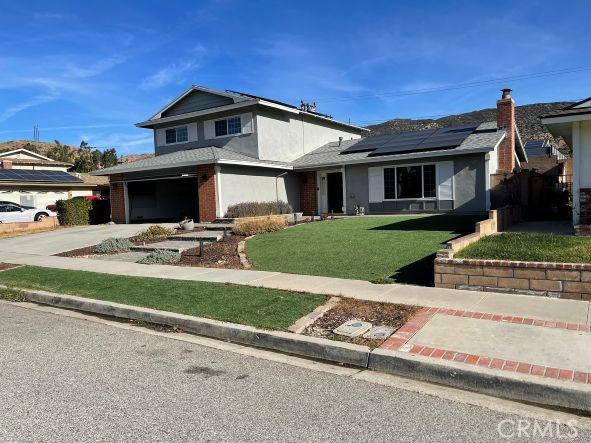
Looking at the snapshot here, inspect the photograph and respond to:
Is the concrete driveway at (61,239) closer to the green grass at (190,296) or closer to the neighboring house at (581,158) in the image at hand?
the green grass at (190,296)

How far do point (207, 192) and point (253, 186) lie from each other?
270 cm

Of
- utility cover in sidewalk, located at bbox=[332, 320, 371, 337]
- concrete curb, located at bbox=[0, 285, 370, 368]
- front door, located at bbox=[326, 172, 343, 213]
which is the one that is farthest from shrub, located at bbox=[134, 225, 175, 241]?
utility cover in sidewalk, located at bbox=[332, 320, 371, 337]

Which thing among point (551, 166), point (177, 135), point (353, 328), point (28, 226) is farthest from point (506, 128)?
point (28, 226)

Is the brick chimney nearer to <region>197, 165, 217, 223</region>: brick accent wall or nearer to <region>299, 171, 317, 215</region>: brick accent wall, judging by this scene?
<region>299, 171, 317, 215</region>: brick accent wall

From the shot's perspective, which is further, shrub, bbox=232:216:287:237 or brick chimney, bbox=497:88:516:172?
brick chimney, bbox=497:88:516:172

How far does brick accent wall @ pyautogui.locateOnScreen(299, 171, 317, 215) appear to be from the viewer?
24.7m

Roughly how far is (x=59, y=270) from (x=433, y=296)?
9.04 m

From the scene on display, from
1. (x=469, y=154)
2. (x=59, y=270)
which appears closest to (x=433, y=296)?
(x=59, y=270)

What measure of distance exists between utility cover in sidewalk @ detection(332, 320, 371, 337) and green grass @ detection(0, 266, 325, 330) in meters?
0.71

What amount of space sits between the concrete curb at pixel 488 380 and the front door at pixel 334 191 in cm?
1881

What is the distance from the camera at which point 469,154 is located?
1886 cm

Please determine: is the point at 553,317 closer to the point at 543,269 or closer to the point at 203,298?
the point at 543,269

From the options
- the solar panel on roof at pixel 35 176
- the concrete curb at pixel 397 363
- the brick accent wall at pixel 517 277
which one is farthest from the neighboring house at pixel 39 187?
the brick accent wall at pixel 517 277

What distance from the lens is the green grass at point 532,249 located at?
7.64 meters
